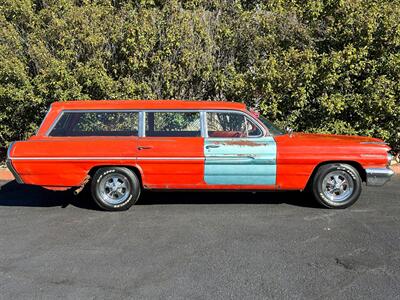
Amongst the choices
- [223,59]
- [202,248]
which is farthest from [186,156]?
[223,59]

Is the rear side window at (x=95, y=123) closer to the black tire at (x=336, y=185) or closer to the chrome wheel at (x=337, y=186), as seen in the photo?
the black tire at (x=336, y=185)

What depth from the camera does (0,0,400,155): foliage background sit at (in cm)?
850

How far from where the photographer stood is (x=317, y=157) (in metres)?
6.00

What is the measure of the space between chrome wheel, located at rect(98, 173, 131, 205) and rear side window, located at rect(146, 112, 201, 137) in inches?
29.5

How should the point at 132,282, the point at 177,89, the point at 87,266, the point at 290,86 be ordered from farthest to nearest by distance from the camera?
the point at 177,89
the point at 290,86
the point at 87,266
the point at 132,282

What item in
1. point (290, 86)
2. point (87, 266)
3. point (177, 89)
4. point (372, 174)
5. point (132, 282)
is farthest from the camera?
point (177, 89)

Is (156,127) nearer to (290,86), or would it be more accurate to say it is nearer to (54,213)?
(54,213)

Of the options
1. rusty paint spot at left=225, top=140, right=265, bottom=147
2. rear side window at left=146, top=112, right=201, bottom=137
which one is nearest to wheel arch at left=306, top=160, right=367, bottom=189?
rusty paint spot at left=225, top=140, right=265, bottom=147

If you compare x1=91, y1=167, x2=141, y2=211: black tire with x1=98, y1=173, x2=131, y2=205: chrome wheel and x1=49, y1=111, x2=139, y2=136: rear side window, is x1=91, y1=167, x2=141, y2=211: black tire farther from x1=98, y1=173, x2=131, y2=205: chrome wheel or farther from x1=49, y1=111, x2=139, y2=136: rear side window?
x1=49, y1=111, x2=139, y2=136: rear side window

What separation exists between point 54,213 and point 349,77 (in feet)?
20.1

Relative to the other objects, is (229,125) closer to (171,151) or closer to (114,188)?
(171,151)

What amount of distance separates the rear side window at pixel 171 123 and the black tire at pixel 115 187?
2.22 ft

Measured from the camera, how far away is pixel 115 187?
20.3 ft

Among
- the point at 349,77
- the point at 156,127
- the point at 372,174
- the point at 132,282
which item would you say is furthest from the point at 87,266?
the point at 349,77
